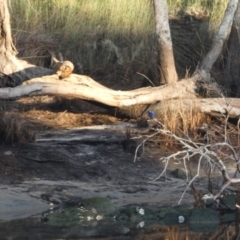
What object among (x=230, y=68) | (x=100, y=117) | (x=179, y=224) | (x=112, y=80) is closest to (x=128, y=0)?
(x=112, y=80)

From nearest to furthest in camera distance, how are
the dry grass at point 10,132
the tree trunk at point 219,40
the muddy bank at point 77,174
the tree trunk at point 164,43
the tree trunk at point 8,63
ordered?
1. the muddy bank at point 77,174
2. the dry grass at point 10,132
3. the tree trunk at point 8,63
4. the tree trunk at point 164,43
5. the tree trunk at point 219,40

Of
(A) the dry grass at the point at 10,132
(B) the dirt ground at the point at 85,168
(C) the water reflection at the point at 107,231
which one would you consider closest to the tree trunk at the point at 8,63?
(B) the dirt ground at the point at 85,168

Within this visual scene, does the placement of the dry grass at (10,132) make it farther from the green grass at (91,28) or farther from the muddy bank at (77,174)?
the green grass at (91,28)

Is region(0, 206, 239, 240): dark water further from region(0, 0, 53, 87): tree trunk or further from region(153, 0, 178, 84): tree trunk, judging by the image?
region(153, 0, 178, 84): tree trunk

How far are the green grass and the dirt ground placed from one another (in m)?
3.06

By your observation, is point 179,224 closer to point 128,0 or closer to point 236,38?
point 236,38

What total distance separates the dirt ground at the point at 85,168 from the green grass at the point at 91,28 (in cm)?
306

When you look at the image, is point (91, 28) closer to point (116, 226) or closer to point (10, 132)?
point (10, 132)

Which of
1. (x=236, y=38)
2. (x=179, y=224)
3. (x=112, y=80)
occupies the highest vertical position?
(x=236, y=38)

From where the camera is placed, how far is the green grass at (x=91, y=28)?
14.5 m

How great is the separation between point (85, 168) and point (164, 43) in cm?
306

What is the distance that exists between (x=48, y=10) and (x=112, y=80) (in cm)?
267

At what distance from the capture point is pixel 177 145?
10734mm

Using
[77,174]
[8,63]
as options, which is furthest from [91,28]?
[77,174]
